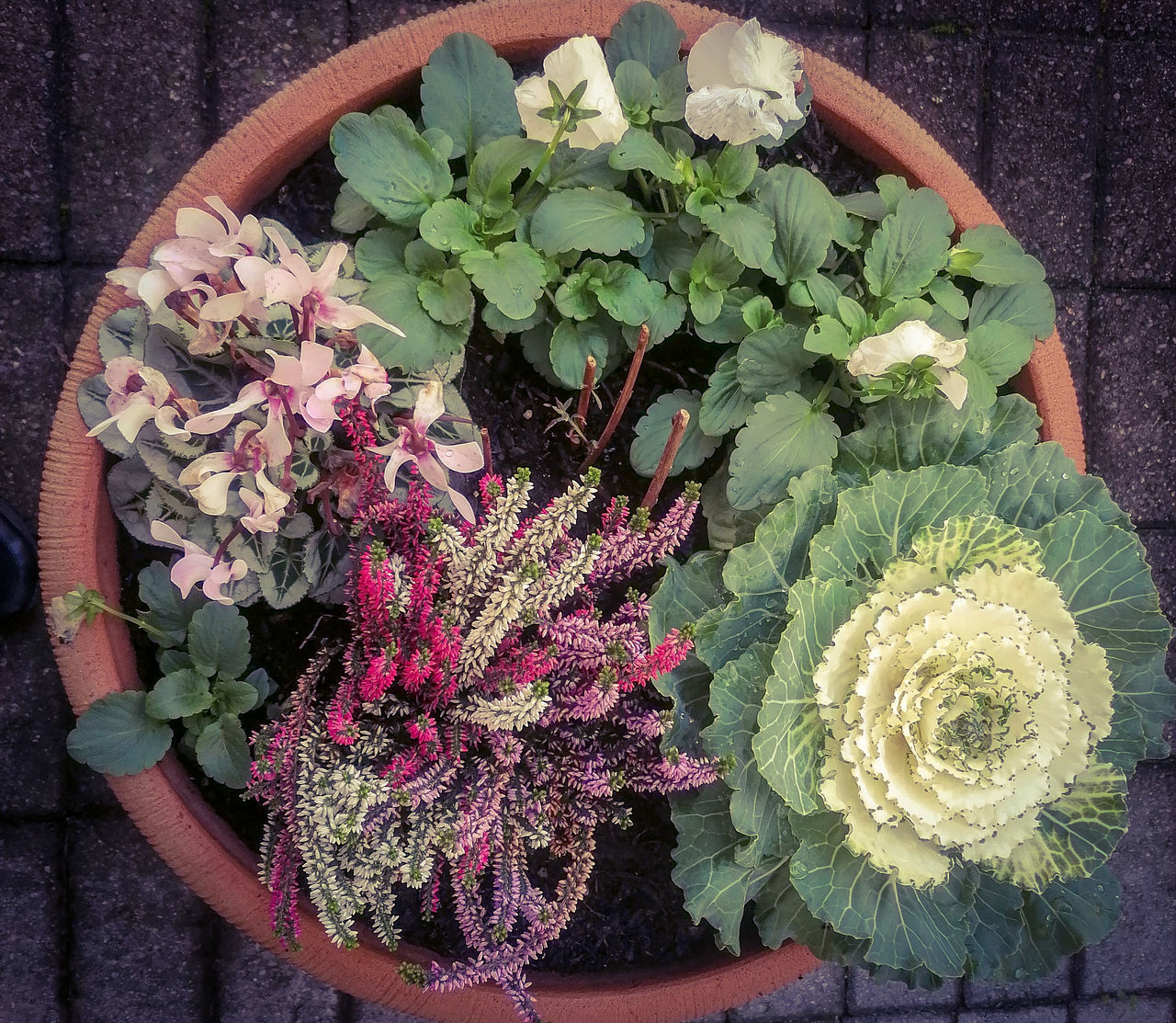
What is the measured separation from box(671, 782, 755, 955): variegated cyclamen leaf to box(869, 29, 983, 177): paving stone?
3.30ft

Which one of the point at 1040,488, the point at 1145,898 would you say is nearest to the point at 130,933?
the point at 1040,488

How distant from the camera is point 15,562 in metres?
1.25

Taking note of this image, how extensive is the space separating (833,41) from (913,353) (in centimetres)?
74

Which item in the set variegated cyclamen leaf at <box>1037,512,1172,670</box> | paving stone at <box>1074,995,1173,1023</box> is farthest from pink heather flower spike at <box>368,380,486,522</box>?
paving stone at <box>1074,995,1173,1023</box>

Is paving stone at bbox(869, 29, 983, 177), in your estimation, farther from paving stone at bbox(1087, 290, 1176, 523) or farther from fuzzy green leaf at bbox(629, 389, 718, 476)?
fuzzy green leaf at bbox(629, 389, 718, 476)

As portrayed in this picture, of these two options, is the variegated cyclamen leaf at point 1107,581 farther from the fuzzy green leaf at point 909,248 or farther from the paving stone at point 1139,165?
the paving stone at point 1139,165

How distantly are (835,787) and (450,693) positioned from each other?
0.39m

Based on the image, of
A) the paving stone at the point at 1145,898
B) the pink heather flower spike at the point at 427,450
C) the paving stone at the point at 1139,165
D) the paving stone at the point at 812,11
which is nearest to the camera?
the pink heather flower spike at the point at 427,450

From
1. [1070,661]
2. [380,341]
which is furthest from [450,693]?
[1070,661]

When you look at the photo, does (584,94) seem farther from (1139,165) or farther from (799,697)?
(1139,165)

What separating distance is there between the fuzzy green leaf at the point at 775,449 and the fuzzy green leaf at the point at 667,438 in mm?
78

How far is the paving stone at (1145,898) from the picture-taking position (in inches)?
62.1

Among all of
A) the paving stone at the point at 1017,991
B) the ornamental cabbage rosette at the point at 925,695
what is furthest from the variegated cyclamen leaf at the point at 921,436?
the paving stone at the point at 1017,991

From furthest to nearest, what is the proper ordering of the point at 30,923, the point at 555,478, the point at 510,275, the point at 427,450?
1. the point at 30,923
2. the point at 555,478
3. the point at 510,275
4. the point at 427,450
